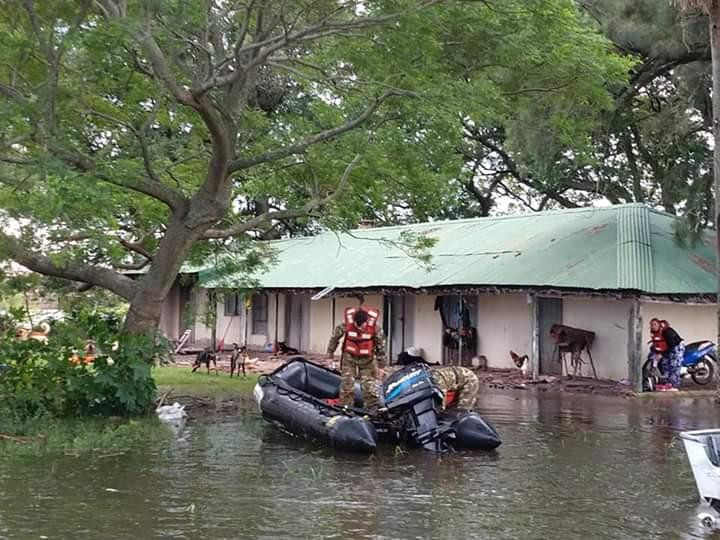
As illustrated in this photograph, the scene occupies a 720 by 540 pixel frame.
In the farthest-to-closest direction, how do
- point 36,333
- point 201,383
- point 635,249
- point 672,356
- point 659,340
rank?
1. point 635,249
2. point 201,383
3. point 672,356
4. point 659,340
5. point 36,333

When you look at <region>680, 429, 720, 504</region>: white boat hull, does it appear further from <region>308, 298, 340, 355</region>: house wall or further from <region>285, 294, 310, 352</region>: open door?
<region>285, 294, 310, 352</region>: open door

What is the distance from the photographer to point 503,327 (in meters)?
21.3

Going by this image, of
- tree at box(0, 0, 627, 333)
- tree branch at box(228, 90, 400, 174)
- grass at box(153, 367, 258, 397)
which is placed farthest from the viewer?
grass at box(153, 367, 258, 397)

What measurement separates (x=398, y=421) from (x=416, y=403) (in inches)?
20.4

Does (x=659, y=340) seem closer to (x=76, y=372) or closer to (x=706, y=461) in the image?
(x=706, y=461)

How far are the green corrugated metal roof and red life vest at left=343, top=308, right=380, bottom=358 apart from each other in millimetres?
2876

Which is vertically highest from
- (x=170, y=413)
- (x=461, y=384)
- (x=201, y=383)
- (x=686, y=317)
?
(x=686, y=317)

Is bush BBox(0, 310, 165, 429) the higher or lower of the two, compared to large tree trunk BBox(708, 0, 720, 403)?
lower

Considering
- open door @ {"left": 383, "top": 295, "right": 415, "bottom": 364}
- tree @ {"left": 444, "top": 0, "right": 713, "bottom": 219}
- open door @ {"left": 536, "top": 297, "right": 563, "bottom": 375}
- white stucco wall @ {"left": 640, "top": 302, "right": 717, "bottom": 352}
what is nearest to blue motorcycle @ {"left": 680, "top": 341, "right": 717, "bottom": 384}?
white stucco wall @ {"left": 640, "top": 302, "right": 717, "bottom": 352}

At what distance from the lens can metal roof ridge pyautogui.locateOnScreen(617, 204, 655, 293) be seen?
664 inches

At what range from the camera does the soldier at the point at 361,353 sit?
1181cm

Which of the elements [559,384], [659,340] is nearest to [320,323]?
[559,384]

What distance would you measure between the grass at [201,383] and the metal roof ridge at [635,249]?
7.90 m

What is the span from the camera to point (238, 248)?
1644 cm
